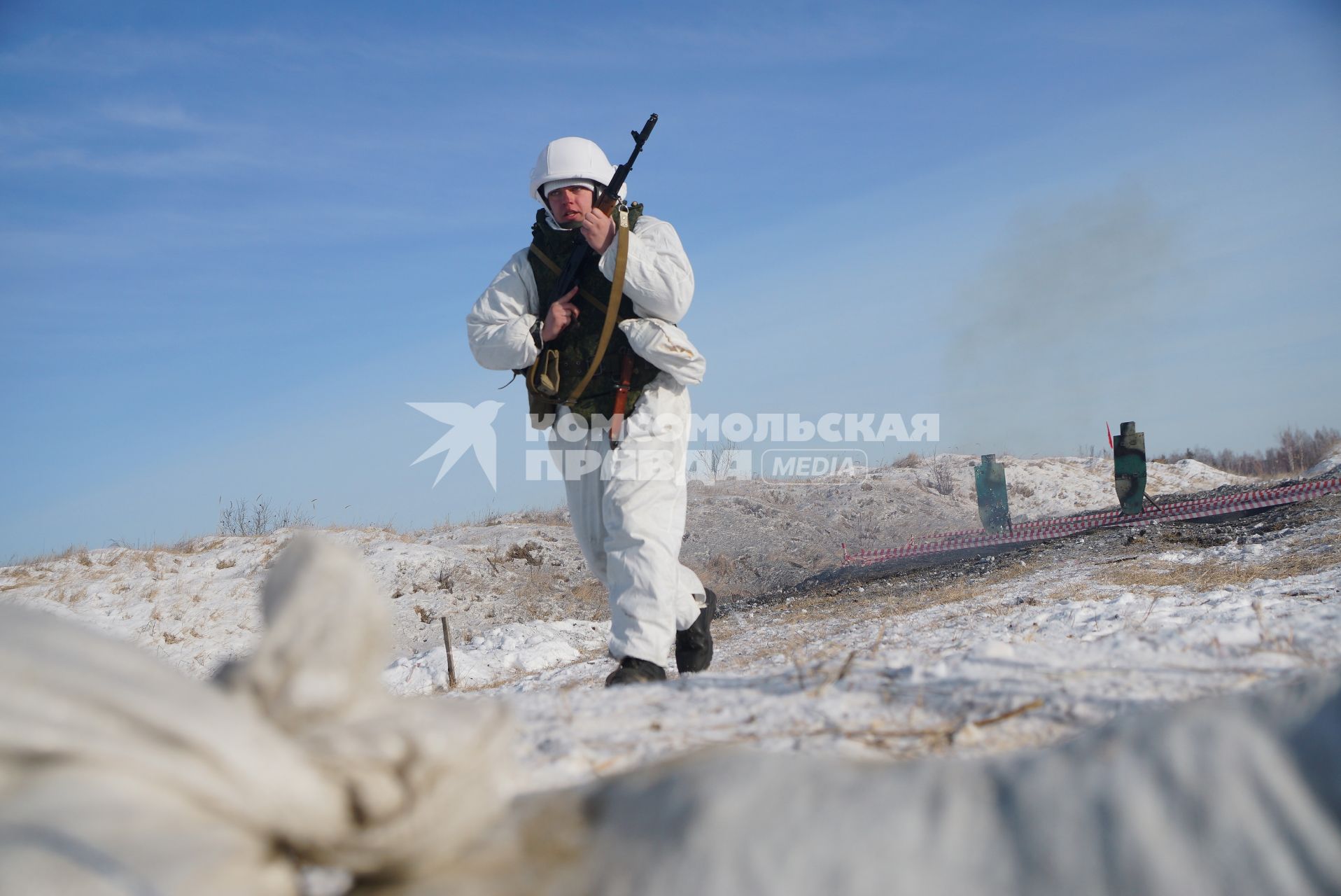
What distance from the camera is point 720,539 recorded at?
14438 millimetres

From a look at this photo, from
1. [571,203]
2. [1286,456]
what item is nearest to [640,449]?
[571,203]

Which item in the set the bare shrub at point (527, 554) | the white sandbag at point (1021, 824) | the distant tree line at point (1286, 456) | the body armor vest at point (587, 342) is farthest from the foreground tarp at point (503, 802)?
the distant tree line at point (1286, 456)

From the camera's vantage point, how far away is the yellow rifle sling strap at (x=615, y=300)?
3.98m

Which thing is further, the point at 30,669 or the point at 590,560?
the point at 590,560

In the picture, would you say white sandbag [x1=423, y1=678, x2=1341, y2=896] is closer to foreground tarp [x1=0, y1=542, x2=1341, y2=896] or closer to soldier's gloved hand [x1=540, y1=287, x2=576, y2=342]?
foreground tarp [x1=0, y1=542, x2=1341, y2=896]

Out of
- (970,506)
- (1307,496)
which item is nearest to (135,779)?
(1307,496)

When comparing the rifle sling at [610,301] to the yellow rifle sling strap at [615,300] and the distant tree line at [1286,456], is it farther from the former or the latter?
the distant tree line at [1286,456]

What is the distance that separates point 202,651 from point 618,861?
33.9 ft

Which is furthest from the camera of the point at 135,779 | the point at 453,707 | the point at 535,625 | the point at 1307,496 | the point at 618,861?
the point at 1307,496

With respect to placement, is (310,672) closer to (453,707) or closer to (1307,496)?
(453,707)

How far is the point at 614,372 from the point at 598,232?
0.61 m

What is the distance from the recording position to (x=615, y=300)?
4059mm

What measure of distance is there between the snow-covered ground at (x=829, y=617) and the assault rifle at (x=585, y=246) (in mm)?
1815

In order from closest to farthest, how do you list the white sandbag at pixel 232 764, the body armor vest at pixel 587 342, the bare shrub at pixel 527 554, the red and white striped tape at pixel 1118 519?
the white sandbag at pixel 232 764 → the body armor vest at pixel 587 342 → the red and white striped tape at pixel 1118 519 → the bare shrub at pixel 527 554
